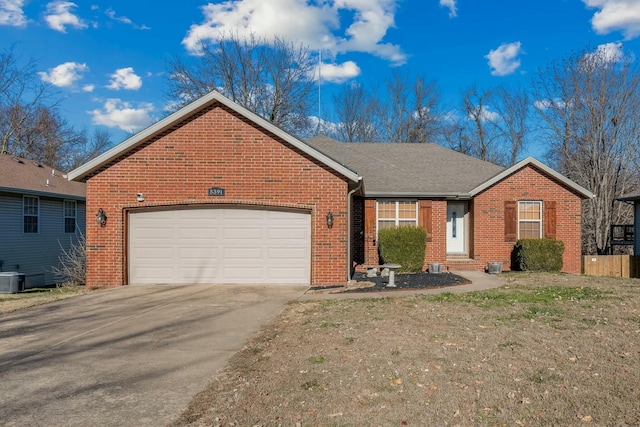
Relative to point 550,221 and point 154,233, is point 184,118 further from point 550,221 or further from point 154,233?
point 550,221

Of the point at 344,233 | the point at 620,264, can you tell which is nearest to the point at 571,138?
the point at 620,264

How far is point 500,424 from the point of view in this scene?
361 cm

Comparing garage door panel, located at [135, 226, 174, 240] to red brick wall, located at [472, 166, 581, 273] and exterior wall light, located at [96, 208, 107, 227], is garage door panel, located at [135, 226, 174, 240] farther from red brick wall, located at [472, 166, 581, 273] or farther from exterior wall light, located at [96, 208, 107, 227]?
red brick wall, located at [472, 166, 581, 273]

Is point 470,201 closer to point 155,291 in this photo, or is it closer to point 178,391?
point 155,291

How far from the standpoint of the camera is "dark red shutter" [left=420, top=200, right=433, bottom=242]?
1535 cm

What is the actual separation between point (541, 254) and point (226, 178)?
35.8 ft

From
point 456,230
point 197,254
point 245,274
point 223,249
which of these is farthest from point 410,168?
point 197,254

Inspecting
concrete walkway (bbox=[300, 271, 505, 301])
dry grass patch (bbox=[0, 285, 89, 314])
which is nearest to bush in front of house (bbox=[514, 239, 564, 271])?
concrete walkway (bbox=[300, 271, 505, 301])

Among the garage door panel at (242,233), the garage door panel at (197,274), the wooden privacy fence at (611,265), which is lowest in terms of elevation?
the wooden privacy fence at (611,265)

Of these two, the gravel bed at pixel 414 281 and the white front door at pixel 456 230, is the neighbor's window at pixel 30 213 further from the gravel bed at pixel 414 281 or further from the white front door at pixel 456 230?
the white front door at pixel 456 230

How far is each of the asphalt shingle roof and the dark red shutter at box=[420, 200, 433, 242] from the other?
40 centimetres

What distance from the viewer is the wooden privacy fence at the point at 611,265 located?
17047mm

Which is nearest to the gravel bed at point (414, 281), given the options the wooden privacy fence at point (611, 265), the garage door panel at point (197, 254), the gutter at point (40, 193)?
the garage door panel at point (197, 254)

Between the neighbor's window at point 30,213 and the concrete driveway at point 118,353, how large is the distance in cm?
794
